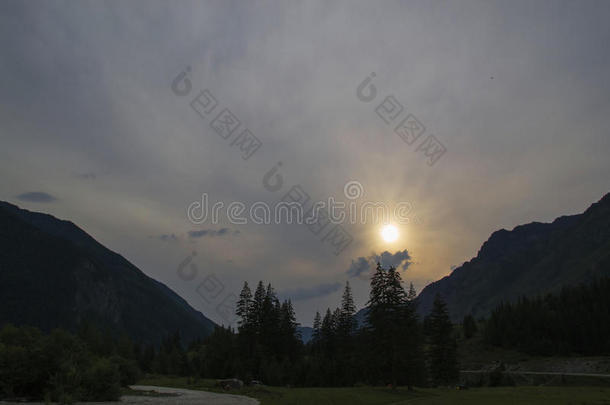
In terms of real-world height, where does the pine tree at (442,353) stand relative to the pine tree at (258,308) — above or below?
below

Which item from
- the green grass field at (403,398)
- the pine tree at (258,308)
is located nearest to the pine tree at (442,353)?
the green grass field at (403,398)

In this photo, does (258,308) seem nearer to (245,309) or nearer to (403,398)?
(245,309)

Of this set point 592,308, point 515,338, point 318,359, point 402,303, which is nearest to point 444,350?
point 402,303

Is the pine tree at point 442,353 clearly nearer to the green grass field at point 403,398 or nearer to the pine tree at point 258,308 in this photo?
the green grass field at point 403,398

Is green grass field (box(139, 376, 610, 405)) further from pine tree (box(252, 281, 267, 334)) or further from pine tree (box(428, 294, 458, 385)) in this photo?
pine tree (box(252, 281, 267, 334))

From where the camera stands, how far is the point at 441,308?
66.1 m

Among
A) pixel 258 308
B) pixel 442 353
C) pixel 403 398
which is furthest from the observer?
pixel 258 308

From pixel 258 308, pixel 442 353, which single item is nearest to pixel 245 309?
pixel 258 308

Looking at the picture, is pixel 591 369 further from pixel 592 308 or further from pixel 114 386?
pixel 114 386

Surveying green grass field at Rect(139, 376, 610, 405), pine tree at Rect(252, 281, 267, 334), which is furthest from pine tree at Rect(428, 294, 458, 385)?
pine tree at Rect(252, 281, 267, 334)

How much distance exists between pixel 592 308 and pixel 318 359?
101091 mm

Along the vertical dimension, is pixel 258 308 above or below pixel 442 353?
above

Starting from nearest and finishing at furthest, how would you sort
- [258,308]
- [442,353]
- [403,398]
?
[403,398]
[442,353]
[258,308]

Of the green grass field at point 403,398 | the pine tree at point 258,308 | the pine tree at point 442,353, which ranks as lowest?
the green grass field at point 403,398
